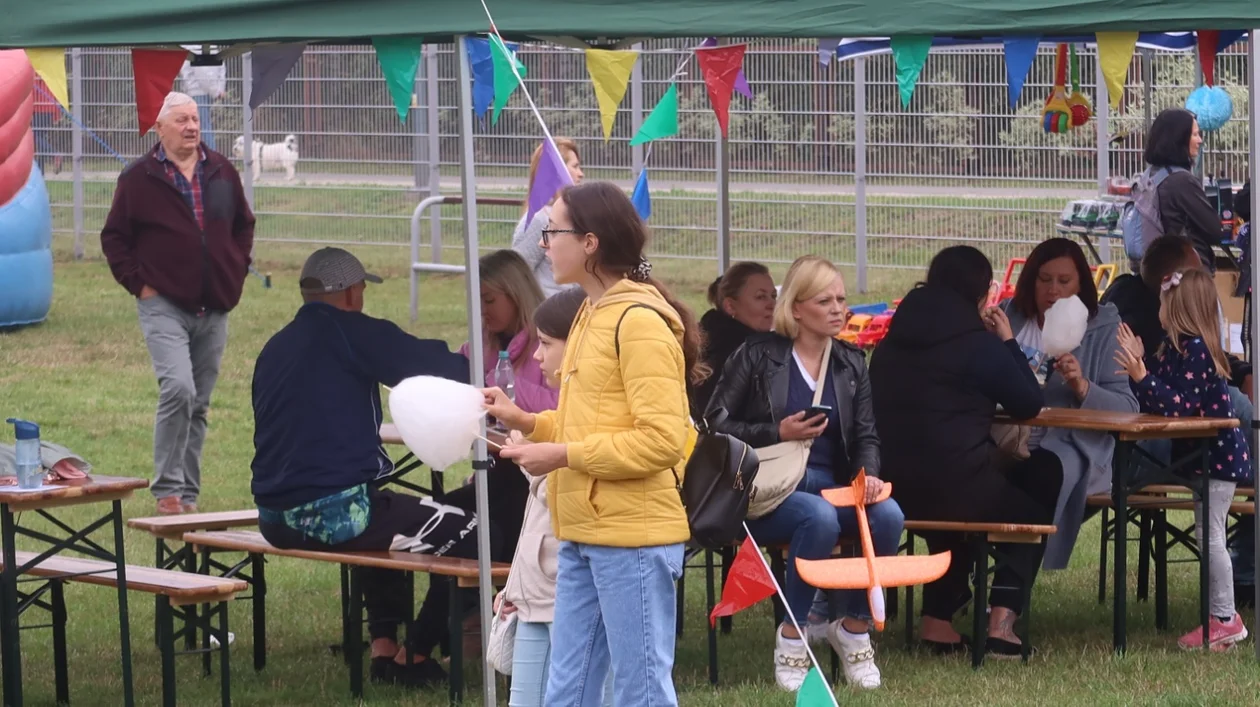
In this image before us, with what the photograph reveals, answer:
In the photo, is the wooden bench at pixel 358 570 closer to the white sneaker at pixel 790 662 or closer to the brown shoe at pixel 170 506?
the white sneaker at pixel 790 662

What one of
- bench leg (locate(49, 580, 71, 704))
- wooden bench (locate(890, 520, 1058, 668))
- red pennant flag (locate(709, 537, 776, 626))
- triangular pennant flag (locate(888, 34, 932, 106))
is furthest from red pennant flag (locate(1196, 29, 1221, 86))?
bench leg (locate(49, 580, 71, 704))

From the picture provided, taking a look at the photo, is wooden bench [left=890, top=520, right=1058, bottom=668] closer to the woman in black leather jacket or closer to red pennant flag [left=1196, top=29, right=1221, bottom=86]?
the woman in black leather jacket

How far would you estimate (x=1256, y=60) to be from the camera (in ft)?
18.6

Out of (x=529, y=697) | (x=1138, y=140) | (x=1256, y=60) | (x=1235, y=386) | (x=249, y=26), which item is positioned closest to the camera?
(x=529, y=697)

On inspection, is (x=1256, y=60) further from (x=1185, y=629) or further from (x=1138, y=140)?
(x=1138, y=140)

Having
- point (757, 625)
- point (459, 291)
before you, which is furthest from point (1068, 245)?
point (459, 291)

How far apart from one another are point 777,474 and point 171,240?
14.1ft

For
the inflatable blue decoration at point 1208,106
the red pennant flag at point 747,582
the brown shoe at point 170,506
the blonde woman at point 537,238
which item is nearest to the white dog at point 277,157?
the blonde woman at point 537,238

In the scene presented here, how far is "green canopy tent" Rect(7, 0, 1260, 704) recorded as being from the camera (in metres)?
5.11

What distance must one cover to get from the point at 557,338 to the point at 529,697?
93cm

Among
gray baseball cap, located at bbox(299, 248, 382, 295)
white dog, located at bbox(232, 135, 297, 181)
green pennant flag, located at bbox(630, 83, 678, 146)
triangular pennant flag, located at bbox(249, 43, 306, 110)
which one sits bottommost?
gray baseball cap, located at bbox(299, 248, 382, 295)

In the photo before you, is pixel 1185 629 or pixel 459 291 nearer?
pixel 1185 629

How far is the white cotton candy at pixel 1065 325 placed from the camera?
21.5 feet

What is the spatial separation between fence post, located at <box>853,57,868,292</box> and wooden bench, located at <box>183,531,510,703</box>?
10142 mm
